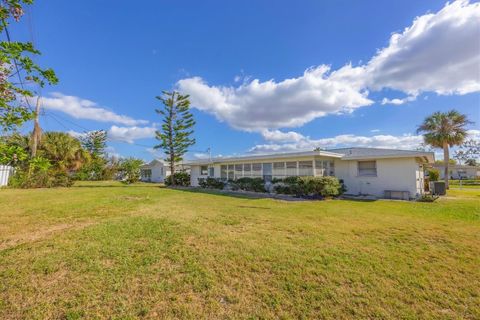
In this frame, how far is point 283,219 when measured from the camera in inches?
286

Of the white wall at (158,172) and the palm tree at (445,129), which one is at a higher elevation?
the palm tree at (445,129)

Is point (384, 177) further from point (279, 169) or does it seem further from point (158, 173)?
point (158, 173)

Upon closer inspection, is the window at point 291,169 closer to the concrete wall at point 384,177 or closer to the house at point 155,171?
the concrete wall at point 384,177

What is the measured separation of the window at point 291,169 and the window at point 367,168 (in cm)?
412

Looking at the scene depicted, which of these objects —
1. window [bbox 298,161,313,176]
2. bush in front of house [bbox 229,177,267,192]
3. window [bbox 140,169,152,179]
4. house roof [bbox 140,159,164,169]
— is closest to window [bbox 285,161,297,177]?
window [bbox 298,161,313,176]

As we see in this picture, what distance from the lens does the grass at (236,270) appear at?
9.00 ft

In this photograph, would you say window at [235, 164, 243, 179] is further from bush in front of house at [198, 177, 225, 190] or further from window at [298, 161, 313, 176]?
window at [298, 161, 313, 176]

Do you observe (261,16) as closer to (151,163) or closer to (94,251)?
(94,251)

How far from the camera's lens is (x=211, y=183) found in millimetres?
19953

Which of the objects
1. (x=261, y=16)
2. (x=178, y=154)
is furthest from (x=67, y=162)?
(x=261, y=16)

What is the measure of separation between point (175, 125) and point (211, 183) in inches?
336

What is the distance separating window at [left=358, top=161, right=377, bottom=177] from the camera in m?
14.2

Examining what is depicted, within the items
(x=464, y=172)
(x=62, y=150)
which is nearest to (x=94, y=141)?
(x=62, y=150)

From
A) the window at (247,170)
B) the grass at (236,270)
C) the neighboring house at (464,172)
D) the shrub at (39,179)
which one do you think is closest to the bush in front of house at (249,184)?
the window at (247,170)
